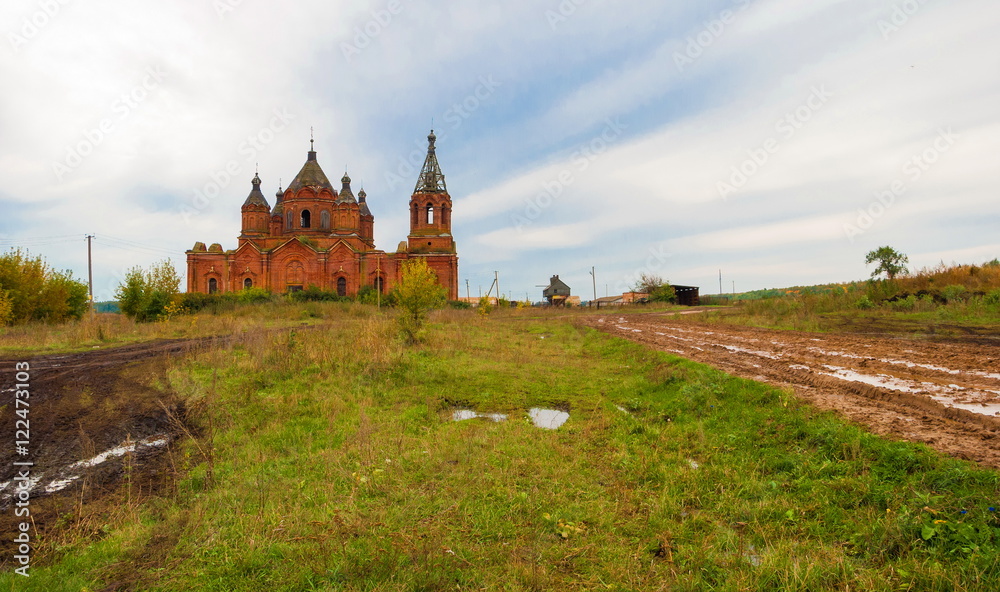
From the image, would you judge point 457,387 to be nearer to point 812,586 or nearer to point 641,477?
point 641,477

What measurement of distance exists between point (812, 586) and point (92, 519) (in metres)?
5.20

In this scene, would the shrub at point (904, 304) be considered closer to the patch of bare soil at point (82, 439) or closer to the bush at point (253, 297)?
the patch of bare soil at point (82, 439)

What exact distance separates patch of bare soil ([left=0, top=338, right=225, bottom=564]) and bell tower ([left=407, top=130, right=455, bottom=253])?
3498cm

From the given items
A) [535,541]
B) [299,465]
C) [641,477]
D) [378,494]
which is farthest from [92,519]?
[641,477]

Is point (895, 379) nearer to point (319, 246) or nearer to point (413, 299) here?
point (413, 299)

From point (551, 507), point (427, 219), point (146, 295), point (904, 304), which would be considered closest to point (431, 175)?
point (427, 219)

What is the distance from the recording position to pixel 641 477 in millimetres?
4805

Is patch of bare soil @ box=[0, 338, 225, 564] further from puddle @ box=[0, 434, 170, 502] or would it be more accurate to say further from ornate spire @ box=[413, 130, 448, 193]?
ornate spire @ box=[413, 130, 448, 193]

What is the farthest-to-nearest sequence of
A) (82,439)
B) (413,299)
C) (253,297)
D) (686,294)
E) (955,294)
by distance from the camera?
(686,294) → (253,297) → (955,294) → (413,299) → (82,439)

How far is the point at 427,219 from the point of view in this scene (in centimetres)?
4519

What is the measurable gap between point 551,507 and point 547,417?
312 centimetres

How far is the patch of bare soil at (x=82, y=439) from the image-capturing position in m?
4.17

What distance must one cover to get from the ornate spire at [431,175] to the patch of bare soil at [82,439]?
121 feet

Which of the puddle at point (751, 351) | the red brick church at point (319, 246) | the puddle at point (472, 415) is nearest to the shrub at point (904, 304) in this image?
the puddle at point (751, 351)
